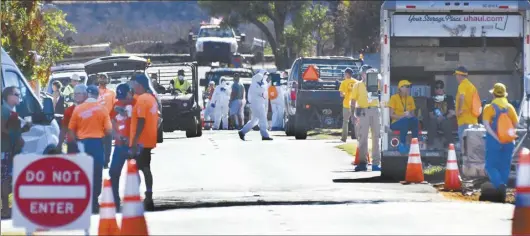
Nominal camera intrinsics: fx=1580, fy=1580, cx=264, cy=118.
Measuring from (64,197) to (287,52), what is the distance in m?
60.6

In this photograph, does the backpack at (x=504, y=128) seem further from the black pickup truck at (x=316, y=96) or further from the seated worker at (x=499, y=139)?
the black pickup truck at (x=316, y=96)

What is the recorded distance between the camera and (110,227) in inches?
578

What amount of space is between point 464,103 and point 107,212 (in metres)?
9.83

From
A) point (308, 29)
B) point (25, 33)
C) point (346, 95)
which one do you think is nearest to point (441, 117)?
point (25, 33)

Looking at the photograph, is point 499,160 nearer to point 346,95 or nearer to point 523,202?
point 523,202

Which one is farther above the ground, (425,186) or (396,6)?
(396,6)

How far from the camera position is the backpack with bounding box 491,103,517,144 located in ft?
65.4

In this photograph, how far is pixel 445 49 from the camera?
84.4 ft

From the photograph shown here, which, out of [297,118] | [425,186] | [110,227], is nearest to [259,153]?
[297,118]

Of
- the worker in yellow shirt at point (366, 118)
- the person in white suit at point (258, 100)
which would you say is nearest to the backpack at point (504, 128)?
the worker in yellow shirt at point (366, 118)

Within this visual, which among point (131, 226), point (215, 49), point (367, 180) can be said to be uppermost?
point (215, 49)

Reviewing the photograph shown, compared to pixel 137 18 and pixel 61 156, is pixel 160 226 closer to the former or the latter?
pixel 61 156

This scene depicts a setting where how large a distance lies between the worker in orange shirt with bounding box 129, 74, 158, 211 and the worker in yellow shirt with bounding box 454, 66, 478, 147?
568 centimetres

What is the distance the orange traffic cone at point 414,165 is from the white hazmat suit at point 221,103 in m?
22.3
